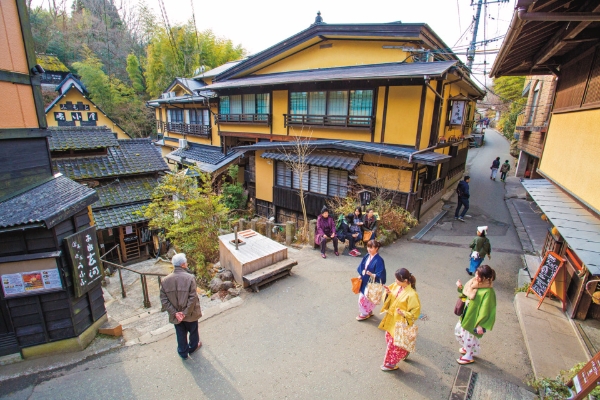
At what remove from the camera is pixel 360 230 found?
9.55m

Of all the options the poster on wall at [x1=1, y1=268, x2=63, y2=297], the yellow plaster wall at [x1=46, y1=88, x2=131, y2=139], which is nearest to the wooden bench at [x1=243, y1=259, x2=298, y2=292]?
the poster on wall at [x1=1, y1=268, x2=63, y2=297]

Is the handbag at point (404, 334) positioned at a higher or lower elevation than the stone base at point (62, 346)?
higher

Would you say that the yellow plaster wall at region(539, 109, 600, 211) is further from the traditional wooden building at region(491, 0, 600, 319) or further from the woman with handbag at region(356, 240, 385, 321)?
the woman with handbag at region(356, 240, 385, 321)

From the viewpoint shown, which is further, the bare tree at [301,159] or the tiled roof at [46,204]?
the bare tree at [301,159]

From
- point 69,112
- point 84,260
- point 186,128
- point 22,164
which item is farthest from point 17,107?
Result: point 69,112

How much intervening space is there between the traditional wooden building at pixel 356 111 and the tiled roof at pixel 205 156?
77.5 inches

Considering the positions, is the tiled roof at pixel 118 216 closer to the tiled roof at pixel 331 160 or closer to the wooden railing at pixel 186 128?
the tiled roof at pixel 331 160

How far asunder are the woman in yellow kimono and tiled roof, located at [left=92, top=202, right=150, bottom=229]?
10545 millimetres

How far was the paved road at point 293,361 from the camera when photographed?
4.52 meters

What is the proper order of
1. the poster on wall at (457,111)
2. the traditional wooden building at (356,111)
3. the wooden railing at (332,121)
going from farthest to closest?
the poster on wall at (457,111), the wooden railing at (332,121), the traditional wooden building at (356,111)

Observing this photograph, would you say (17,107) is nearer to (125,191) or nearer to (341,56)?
(125,191)

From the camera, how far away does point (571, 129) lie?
611 centimetres

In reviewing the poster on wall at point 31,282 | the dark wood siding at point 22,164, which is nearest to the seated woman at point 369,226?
the poster on wall at point 31,282

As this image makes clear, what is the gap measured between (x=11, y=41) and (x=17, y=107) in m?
1.27
